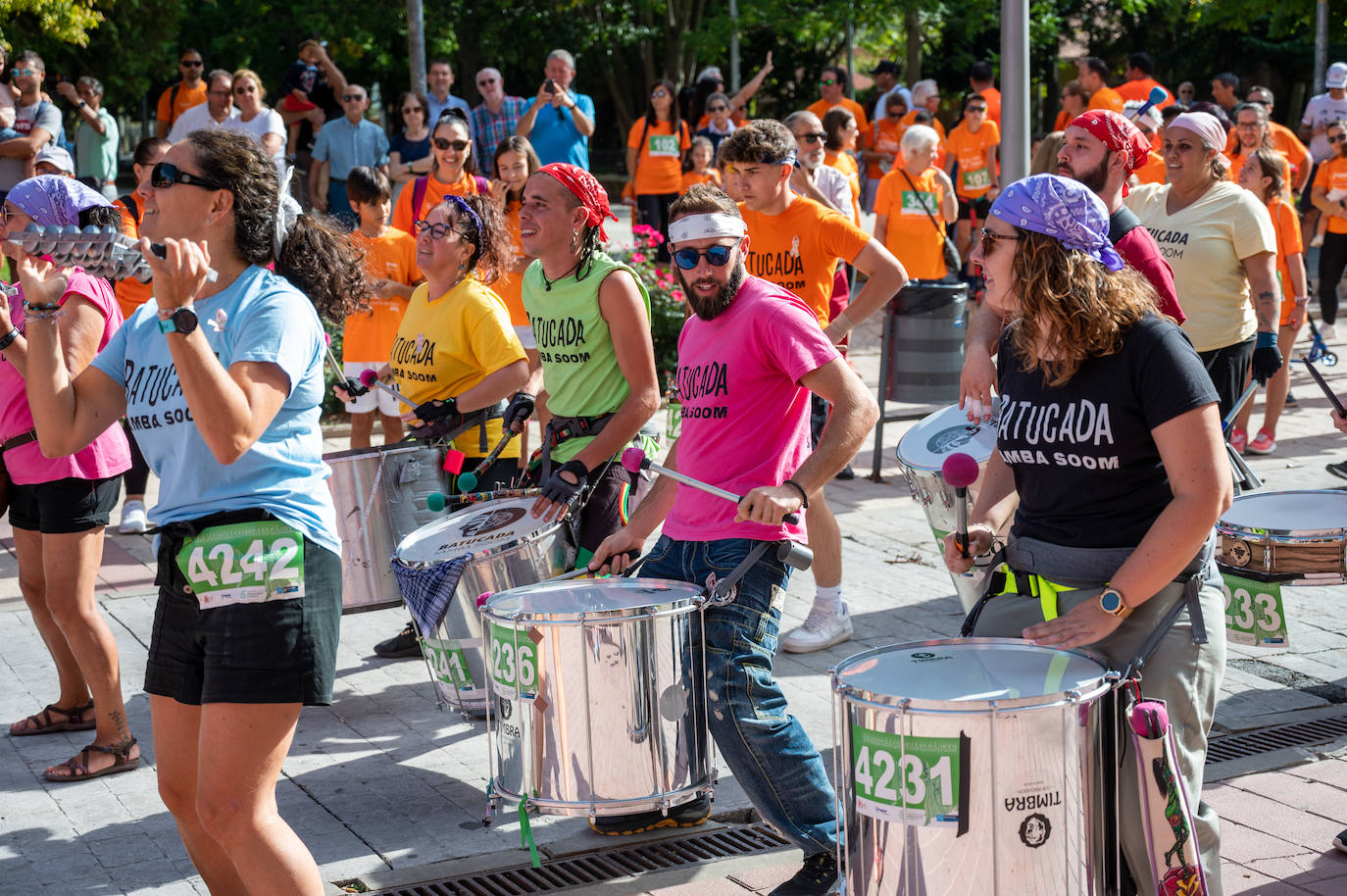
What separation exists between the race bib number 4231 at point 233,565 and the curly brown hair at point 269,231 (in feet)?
1.98

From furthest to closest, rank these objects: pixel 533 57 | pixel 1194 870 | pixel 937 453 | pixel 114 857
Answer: pixel 533 57
pixel 937 453
pixel 114 857
pixel 1194 870

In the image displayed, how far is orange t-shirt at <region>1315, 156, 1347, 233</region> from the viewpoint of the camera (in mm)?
11008

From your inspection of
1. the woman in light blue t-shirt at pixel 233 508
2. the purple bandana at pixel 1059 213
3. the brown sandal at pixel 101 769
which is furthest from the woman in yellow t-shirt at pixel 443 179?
the purple bandana at pixel 1059 213

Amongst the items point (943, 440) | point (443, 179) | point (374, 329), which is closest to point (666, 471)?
point (943, 440)

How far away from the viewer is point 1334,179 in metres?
11.1

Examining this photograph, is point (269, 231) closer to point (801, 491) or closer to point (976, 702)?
point (801, 491)

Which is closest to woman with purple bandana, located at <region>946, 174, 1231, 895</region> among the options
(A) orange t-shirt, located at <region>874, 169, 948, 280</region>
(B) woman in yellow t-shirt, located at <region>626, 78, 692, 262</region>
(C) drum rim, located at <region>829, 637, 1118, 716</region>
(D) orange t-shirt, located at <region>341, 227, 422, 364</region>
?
(C) drum rim, located at <region>829, 637, 1118, 716</region>

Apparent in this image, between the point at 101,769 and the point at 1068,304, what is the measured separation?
11.5ft

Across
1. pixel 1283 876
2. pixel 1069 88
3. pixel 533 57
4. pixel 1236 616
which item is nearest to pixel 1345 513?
pixel 1236 616

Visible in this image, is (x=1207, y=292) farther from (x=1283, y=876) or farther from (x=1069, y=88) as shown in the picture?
(x=1069, y=88)

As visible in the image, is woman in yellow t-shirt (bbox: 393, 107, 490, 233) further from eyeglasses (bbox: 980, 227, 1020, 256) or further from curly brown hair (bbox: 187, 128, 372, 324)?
eyeglasses (bbox: 980, 227, 1020, 256)

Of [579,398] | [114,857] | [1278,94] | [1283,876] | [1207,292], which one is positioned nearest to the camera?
[1283,876]

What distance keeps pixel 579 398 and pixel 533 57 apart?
82.0ft

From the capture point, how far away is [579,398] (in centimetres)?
483
